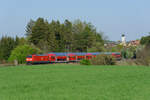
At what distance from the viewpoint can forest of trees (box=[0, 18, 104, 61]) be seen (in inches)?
3346

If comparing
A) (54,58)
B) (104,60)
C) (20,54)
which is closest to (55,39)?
(20,54)

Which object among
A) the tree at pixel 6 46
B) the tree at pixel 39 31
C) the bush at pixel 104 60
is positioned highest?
the tree at pixel 39 31

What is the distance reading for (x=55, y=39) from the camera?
305 feet

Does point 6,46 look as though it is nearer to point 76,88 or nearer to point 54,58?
point 54,58

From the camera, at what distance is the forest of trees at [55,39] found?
85.0 meters

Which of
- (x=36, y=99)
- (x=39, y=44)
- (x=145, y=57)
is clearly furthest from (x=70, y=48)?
(x=36, y=99)

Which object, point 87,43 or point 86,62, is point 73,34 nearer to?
point 87,43

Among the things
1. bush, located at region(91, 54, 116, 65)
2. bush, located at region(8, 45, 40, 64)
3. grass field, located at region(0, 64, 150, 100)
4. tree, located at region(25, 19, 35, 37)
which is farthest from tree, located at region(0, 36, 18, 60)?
grass field, located at region(0, 64, 150, 100)

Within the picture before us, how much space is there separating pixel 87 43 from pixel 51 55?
122ft

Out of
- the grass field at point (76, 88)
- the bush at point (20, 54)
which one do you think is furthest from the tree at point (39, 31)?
the grass field at point (76, 88)

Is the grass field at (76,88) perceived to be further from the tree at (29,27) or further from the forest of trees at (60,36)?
the tree at (29,27)

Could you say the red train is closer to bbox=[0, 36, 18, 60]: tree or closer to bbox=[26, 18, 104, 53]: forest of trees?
bbox=[26, 18, 104, 53]: forest of trees

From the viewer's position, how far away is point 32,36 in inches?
3654

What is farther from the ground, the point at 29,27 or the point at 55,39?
the point at 29,27
